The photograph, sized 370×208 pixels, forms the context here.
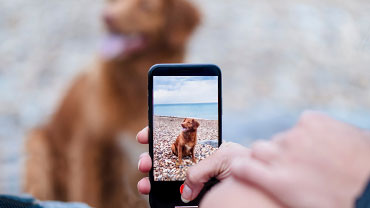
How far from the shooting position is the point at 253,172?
0.27 metres

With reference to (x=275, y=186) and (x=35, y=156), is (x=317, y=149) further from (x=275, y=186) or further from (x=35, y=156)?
(x=35, y=156)

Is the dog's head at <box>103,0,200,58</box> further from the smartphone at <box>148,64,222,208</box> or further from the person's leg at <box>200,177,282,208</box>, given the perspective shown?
the person's leg at <box>200,177,282,208</box>

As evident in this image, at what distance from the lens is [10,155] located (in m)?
1.44

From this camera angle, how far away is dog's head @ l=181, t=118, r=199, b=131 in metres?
0.54

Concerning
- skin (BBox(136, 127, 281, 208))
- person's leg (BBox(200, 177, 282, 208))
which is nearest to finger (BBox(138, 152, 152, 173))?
skin (BBox(136, 127, 281, 208))

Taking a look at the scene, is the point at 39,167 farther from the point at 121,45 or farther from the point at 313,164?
the point at 313,164

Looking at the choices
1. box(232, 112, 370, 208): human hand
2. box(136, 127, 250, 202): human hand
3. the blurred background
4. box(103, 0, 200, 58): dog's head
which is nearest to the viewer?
box(232, 112, 370, 208): human hand

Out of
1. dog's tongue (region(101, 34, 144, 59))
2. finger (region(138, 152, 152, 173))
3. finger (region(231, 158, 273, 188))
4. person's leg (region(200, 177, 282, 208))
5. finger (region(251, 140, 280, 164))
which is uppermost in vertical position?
dog's tongue (region(101, 34, 144, 59))

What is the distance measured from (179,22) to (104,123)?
0.50 meters

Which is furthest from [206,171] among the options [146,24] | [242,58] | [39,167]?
[242,58]

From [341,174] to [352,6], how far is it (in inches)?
74.0

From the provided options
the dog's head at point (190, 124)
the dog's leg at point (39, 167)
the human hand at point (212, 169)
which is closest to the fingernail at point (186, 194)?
the human hand at point (212, 169)

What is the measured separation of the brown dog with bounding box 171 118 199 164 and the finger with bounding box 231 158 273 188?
25 centimetres

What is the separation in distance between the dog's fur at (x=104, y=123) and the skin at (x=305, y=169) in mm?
1084
